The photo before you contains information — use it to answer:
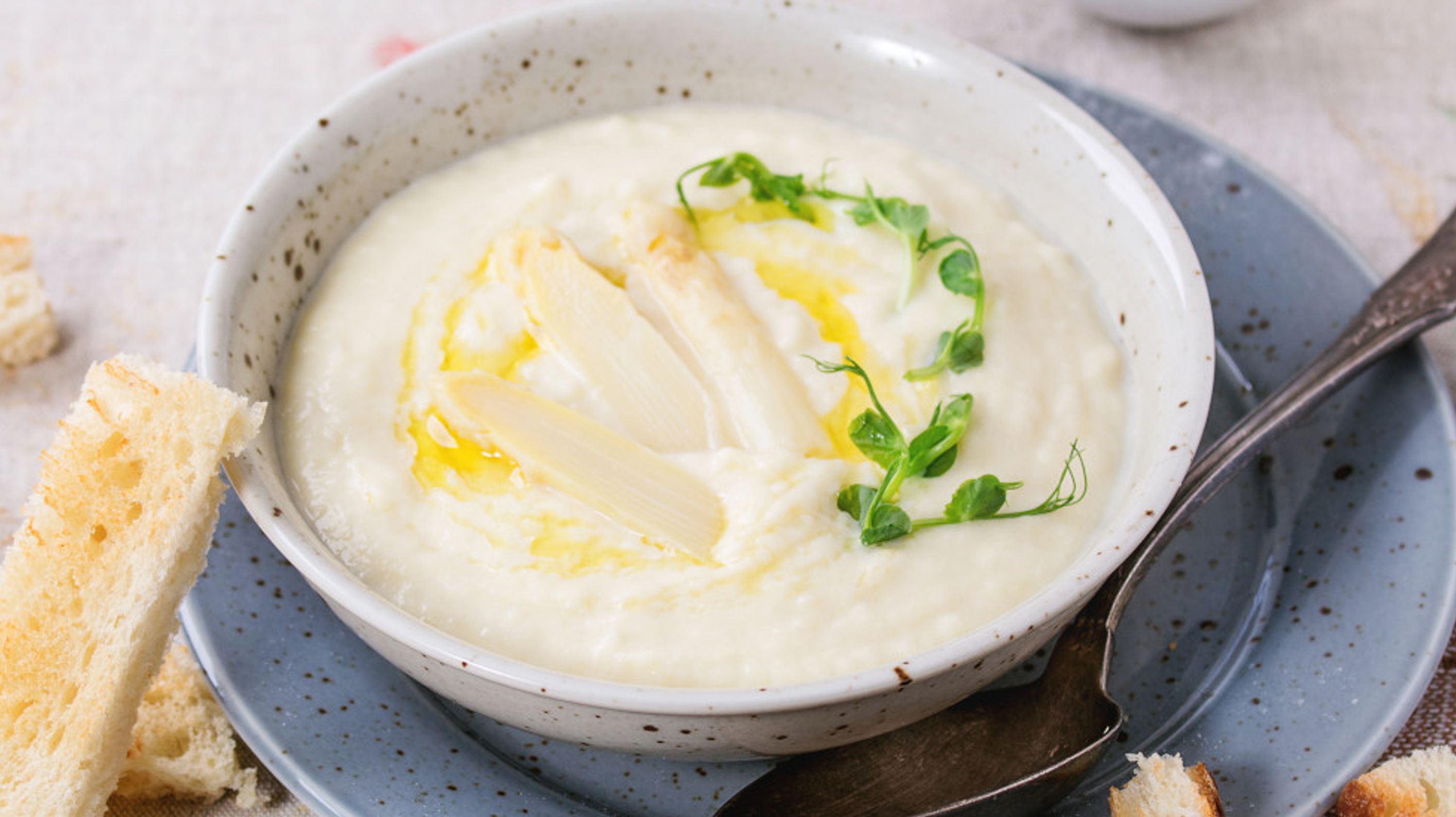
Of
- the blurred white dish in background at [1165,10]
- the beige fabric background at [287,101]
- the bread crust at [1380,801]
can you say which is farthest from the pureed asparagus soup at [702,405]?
the blurred white dish in background at [1165,10]

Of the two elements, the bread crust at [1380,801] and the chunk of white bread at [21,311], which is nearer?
the bread crust at [1380,801]

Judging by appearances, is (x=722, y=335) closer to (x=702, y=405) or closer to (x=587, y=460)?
(x=702, y=405)

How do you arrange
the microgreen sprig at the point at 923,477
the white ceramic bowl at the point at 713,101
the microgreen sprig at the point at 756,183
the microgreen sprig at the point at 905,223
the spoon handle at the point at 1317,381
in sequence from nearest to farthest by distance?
the white ceramic bowl at the point at 713,101
the microgreen sprig at the point at 923,477
the spoon handle at the point at 1317,381
the microgreen sprig at the point at 905,223
the microgreen sprig at the point at 756,183

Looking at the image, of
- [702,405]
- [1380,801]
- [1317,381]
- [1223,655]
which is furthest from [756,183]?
[1380,801]

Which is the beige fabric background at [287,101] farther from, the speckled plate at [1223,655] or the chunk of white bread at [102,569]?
the chunk of white bread at [102,569]

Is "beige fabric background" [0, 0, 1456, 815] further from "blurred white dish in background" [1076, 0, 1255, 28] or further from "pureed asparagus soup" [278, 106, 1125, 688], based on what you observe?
"pureed asparagus soup" [278, 106, 1125, 688]

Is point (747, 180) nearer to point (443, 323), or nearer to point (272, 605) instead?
point (443, 323)

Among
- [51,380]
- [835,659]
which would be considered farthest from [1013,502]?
[51,380]

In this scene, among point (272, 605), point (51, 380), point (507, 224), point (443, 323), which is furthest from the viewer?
point (51, 380)
